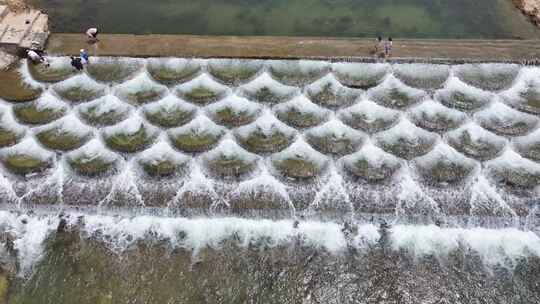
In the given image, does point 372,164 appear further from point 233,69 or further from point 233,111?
point 233,69

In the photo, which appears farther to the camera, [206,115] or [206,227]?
[206,115]

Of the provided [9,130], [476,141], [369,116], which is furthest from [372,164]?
[9,130]

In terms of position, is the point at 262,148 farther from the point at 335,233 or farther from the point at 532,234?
the point at 532,234

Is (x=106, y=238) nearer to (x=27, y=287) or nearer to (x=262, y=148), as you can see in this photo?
(x=27, y=287)

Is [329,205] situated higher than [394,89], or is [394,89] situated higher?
[394,89]

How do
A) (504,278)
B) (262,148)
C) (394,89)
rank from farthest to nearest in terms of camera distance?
1. (394,89)
2. (262,148)
3. (504,278)

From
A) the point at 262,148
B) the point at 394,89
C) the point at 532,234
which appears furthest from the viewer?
the point at 394,89

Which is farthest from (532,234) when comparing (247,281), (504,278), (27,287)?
(27,287)

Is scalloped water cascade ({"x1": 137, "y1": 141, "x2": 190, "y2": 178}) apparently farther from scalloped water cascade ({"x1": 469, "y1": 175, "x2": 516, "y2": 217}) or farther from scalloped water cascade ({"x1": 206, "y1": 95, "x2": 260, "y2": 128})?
scalloped water cascade ({"x1": 469, "y1": 175, "x2": 516, "y2": 217})
